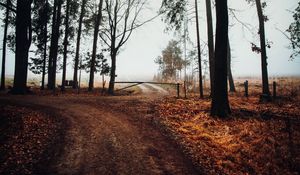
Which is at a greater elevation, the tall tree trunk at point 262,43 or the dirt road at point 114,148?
the tall tree trunk at point 262,43

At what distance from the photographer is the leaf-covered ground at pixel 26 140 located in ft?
20.6

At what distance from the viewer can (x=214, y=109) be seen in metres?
11.6

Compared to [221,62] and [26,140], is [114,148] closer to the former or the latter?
[26,140]

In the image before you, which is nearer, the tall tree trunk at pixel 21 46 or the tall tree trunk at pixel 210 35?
the tall tree trunk at pixel 21 46

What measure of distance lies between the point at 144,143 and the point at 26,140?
389 centimetres

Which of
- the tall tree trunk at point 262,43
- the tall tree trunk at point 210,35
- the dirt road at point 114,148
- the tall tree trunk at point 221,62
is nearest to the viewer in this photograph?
the dirt road at point 114,148

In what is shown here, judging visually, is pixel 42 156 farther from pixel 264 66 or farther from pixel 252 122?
pixel 264 66

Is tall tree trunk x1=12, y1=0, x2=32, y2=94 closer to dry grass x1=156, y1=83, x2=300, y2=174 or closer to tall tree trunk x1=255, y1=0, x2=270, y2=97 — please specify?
dry grass x1=156, y1=83, x2=300, y2=174

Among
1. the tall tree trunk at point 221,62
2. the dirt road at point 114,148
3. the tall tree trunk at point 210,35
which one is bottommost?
the dirt road at point 114,148

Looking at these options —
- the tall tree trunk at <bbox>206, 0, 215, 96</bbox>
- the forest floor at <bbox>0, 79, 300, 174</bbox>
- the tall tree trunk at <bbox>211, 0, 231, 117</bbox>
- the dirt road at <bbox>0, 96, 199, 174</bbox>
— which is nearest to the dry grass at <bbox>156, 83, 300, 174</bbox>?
the forest floor at <bbox>0, 79, 300, 174</bbox>

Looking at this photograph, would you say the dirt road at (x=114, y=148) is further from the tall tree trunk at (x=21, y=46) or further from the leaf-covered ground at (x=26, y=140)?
the tall tree trunk at (x=21, y=46)

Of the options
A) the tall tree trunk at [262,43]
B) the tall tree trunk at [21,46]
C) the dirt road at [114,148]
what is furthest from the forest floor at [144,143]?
the tall tree trunk at [21,46]

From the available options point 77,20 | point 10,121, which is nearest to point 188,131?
point 10,121

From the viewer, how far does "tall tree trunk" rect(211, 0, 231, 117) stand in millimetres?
11320
